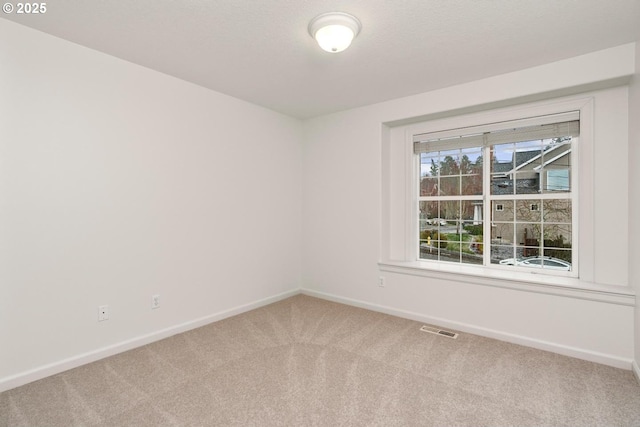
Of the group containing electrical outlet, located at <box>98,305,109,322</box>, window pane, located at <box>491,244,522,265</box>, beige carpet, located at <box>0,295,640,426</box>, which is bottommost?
beige carpet, located at <box>0,295,640,426</box>

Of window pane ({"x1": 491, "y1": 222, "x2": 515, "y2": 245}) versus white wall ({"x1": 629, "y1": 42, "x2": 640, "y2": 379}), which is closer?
white wall ({"x1": 629, "y1": 42, "x2": 640, "y2": 379})

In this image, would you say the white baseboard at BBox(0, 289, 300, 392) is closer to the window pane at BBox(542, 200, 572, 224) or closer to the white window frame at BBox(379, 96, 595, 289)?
the white window frame at BBox(379, 96, 595, 289)

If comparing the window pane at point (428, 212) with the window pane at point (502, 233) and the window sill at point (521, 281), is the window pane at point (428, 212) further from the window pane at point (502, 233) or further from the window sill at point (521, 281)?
the window pane at point (502, 233)

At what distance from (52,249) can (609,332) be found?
4312 mm

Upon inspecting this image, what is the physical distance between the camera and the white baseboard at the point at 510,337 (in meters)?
2.43

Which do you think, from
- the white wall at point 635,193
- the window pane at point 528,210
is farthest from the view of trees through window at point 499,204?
the white wall at point 635,193

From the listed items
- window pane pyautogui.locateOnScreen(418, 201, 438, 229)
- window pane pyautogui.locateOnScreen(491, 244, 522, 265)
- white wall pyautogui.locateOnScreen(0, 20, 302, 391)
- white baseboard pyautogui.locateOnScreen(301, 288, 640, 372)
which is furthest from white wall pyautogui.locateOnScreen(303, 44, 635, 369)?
white wall pyautogui.locateOnScreen(0, 20, 302, 391)

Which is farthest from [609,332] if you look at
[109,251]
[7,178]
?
[7,178]

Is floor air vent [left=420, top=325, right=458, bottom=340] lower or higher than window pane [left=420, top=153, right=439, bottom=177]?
lower

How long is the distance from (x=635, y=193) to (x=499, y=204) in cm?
102

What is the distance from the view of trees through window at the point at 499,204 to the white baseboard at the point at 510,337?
2.34ft

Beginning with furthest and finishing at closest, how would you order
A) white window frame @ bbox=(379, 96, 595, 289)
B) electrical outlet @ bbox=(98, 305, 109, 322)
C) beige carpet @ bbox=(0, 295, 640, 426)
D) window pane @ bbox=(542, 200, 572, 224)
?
1. window pane @ bbox=(542, 200, 572, 224)
2. white window frame @ bbox=(379, 96, 595, 289)
3. electrical outlet @ bbox=(98, 305, 109, 322)
4. beige carpet @ bbox=(0, 295, 640, 426)

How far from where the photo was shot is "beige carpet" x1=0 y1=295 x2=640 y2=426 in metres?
1.83

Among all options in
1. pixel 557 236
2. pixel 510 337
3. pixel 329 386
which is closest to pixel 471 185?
pixel 557 236
